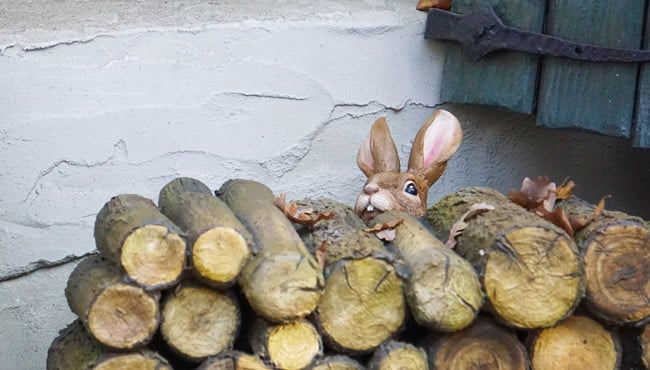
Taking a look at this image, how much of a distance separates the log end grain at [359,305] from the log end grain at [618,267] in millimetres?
406

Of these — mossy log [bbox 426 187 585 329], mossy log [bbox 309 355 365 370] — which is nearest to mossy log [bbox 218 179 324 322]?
mossy log [bbox 309 355 365 370]

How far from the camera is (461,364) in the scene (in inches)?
95.0

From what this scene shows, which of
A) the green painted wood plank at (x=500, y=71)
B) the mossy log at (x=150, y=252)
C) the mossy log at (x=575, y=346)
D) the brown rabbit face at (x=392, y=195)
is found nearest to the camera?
the mossy log at (x=150, y=252)

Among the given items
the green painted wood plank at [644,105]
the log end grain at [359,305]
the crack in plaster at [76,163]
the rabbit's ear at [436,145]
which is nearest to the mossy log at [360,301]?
the log end grain at [359,305]

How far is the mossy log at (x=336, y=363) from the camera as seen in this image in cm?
233

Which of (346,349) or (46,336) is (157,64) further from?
(346,349)

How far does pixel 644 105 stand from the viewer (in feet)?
10.3

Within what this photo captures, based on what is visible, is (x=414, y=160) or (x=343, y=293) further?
(x=414, y=160)

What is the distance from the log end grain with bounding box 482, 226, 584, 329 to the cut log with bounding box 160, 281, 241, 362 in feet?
1.73

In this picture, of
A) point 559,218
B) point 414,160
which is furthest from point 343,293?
point 414,160

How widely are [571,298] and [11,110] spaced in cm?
151

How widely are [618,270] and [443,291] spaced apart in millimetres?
381

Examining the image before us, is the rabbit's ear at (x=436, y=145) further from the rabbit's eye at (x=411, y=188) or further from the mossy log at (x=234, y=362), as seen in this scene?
the mossy log at (x=234, y=362)

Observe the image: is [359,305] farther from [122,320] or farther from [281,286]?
[122,320]
